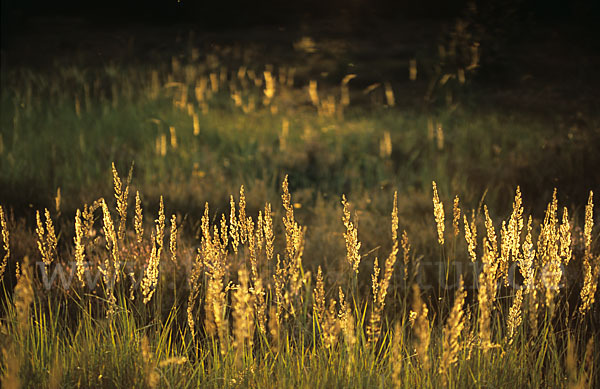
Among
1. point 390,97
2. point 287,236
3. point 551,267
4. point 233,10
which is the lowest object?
point 390,97

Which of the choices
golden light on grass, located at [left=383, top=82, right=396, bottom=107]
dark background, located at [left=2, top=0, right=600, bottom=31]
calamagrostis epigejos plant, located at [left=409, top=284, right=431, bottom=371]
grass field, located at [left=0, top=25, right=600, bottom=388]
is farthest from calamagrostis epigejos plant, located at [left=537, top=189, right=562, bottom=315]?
dark background, located at [left=2, top=0, right=600, bottom=31]

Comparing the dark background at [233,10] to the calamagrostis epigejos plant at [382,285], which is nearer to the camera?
the calamagrostis epigejos plant at [382,285]

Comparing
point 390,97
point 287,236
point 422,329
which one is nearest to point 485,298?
point 422,329

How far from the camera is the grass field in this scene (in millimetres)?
2113

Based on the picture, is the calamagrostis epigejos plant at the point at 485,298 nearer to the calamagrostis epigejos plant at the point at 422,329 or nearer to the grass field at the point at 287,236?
the grass field at the point at 287,236

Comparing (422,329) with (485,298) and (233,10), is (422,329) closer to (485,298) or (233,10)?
(485,298)

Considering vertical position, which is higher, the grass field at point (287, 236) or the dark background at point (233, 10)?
the dark background at point (233, 10)

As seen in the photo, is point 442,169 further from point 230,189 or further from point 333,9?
point 333,9

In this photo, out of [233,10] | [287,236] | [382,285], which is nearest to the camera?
[382,285]

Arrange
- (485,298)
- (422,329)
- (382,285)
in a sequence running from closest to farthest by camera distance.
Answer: (422,329)
(485,298)
(382,285)

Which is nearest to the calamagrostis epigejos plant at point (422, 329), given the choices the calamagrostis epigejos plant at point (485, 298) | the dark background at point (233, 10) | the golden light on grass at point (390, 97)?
the calamagrostis epigejos plant at point (485, 298)

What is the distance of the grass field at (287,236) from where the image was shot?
2.11m

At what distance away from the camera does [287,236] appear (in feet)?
6.95

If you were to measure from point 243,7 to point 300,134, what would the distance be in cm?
833
